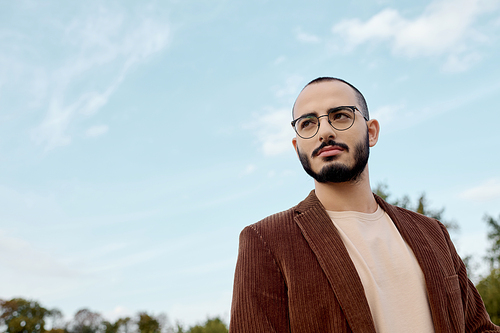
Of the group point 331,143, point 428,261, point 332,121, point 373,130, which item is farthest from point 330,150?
point 428,261

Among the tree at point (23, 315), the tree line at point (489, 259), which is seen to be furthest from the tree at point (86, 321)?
the tree line at point (489, 259)

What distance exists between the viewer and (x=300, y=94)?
10.6ft

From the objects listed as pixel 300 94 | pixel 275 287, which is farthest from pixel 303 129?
pixel 275 287

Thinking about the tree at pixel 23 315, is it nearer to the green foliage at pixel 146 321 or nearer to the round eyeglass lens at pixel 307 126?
the green foliage at pixel 146 321

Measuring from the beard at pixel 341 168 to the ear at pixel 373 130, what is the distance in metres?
0.23

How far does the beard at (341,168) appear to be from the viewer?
2.91 meters

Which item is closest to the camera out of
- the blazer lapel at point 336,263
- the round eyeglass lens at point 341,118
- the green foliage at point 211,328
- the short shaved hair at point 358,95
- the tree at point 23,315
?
the blazer lapel at point 336,263

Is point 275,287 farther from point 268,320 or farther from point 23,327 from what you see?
point 23,327

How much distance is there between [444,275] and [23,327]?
52820mm

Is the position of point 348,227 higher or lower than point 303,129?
lower

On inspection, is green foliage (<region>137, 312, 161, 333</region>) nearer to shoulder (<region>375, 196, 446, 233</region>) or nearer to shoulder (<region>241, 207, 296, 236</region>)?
shoulder (<region>375, 196, 446, 233</region>)

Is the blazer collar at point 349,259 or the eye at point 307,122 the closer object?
the blazer collar at point 349,259

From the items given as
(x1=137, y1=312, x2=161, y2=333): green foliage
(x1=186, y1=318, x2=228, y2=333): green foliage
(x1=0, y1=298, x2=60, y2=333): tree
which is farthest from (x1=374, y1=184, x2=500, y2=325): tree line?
(x1=0, y1=298, x2=60, y2=333): tree

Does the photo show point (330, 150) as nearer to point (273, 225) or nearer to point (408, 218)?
point (273, 225)
